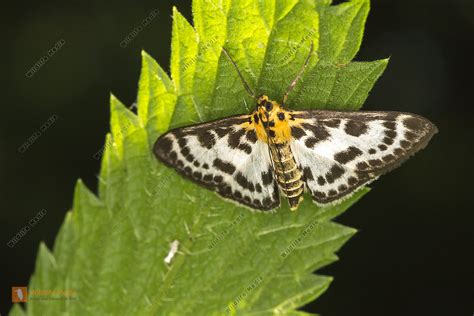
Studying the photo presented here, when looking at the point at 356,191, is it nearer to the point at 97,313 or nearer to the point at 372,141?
the point at 372,141

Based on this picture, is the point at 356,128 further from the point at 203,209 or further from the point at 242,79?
the point at 203,209

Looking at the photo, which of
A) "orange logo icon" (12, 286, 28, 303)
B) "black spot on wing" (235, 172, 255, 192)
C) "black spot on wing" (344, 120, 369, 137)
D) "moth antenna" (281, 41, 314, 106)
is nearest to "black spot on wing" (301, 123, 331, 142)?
Result: "black spot on wing" (344, 120, 369, 137)

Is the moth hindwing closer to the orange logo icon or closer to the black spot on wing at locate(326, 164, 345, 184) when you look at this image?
the black spot on wing at locate(326, 164, 345, 184)

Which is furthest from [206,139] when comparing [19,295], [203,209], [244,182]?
[19,295]

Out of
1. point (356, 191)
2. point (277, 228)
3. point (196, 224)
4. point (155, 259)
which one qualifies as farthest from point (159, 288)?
point (356, 191)

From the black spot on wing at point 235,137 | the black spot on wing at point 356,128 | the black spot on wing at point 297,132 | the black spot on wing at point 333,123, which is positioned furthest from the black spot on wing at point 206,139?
the black spot on wing at point 356,128

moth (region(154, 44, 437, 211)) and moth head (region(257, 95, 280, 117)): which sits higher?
moth head (region(257, 95, 280, 117))
